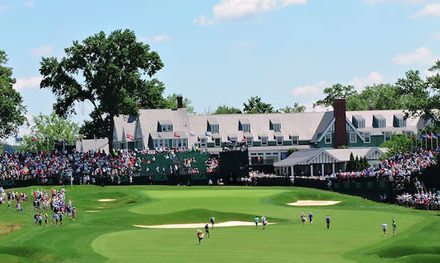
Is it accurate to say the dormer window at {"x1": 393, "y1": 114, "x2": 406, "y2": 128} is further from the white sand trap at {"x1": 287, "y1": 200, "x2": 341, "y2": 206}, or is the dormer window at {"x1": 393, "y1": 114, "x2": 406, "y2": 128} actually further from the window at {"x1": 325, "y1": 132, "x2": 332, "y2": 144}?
the white sand trap at {"x1": 287, "y1": 200, "x2": 341, "y2": 206}

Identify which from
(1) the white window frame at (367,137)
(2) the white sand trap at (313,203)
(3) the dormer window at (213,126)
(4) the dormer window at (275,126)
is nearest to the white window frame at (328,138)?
(1) the white window frame at (367,137)

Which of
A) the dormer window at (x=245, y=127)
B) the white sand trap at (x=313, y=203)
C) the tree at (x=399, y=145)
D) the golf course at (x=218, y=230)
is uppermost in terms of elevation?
the dormer window at (x=245, y=127)

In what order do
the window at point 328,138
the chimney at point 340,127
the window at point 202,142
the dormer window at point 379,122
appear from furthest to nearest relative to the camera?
the dormer window at point 379,122, the window at point 202,142, the window at point 328,138, the chimney at point 340,127

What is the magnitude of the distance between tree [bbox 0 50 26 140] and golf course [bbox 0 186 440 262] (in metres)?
22.5

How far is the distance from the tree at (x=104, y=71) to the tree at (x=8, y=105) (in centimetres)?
434

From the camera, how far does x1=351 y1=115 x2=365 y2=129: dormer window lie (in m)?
138

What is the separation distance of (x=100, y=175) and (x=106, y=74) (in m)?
19.3

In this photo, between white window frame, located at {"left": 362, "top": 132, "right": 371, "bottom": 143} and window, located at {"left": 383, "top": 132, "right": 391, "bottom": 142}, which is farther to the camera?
window, located at {"left": 383, "top": 132, "right": 391, "bottom": 142}

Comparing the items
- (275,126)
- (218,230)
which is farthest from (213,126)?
(218,230)

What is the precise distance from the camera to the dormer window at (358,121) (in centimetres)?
13850

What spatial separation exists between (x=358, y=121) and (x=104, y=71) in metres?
41.4

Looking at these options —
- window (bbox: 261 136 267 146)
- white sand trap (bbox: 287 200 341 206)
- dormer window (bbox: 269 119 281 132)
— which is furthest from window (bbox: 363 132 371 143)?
white sand trap (bbox: 287 200 341 206)

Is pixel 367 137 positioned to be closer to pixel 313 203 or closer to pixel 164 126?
pixel 164 126

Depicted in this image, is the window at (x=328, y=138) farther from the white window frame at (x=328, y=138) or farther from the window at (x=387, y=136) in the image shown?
the window at (x=387, y=136)
